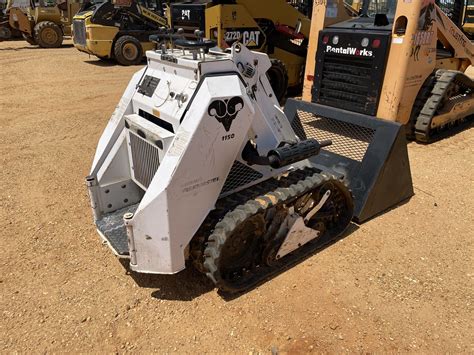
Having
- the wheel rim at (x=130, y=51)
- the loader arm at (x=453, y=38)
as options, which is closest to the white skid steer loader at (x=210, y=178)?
the loader arm at (x=453, y=38)

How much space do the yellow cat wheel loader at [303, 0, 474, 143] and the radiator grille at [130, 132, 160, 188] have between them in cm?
334

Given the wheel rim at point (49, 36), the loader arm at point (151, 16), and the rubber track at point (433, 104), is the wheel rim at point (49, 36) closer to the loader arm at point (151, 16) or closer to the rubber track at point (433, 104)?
the loader arm at point (151, 16)

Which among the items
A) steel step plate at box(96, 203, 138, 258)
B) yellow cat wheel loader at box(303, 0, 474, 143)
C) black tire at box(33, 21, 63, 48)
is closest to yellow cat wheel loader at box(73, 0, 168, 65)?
black tire at box(33, 21, 63, 48)

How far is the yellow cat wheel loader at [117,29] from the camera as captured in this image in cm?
1309

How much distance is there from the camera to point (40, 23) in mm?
17984

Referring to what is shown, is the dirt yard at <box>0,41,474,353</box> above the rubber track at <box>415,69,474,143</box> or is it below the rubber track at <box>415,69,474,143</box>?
below

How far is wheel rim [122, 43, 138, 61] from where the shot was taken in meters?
13.7

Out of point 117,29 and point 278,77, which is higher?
point 117,29

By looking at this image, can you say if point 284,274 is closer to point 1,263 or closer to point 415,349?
point 415,349

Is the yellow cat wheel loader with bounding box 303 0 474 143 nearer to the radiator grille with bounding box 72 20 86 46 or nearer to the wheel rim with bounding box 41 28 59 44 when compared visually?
the radiator grille with bounding box 72 20 86 46

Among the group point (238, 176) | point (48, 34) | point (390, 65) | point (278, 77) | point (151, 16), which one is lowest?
point (48, 34)

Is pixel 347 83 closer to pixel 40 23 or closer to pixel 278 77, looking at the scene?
pixel 278 77

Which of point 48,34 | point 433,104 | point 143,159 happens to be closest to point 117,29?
point 48,34

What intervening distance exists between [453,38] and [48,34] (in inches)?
681
